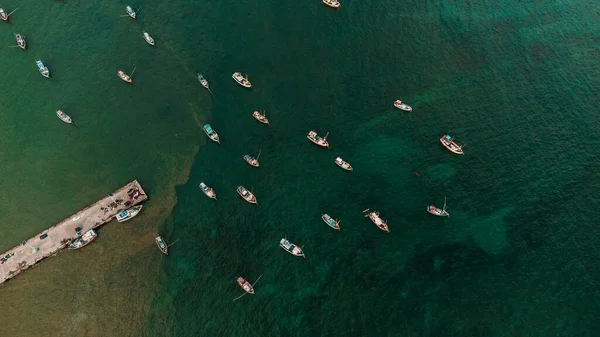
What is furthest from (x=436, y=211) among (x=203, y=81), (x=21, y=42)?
(x=21, y=42)

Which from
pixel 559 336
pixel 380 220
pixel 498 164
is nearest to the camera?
pixel 559 336

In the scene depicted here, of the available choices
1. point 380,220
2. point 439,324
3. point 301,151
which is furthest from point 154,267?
point 439,324

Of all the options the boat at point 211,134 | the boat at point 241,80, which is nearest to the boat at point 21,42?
the boat at point 241,80

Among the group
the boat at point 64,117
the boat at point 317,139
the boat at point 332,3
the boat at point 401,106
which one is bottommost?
the boat at point 64,117

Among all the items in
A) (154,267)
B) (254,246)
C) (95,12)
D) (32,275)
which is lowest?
(32,275)

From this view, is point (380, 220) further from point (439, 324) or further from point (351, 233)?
point (439, 324)

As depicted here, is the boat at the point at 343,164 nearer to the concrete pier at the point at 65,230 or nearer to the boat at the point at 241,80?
the boat at the point at 241,80

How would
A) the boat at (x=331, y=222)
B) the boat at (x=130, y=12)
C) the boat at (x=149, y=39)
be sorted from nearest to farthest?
1. the boat at (x=331, y=222)
2. the boat at (x=149, y=39)
3. the boat at (x=130, y=12)

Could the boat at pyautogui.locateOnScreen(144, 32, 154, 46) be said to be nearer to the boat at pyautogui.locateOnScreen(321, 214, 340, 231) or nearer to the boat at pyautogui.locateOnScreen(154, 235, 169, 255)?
the boat at pyautogui.locateOnScreen(154, 235, 169, 255)
